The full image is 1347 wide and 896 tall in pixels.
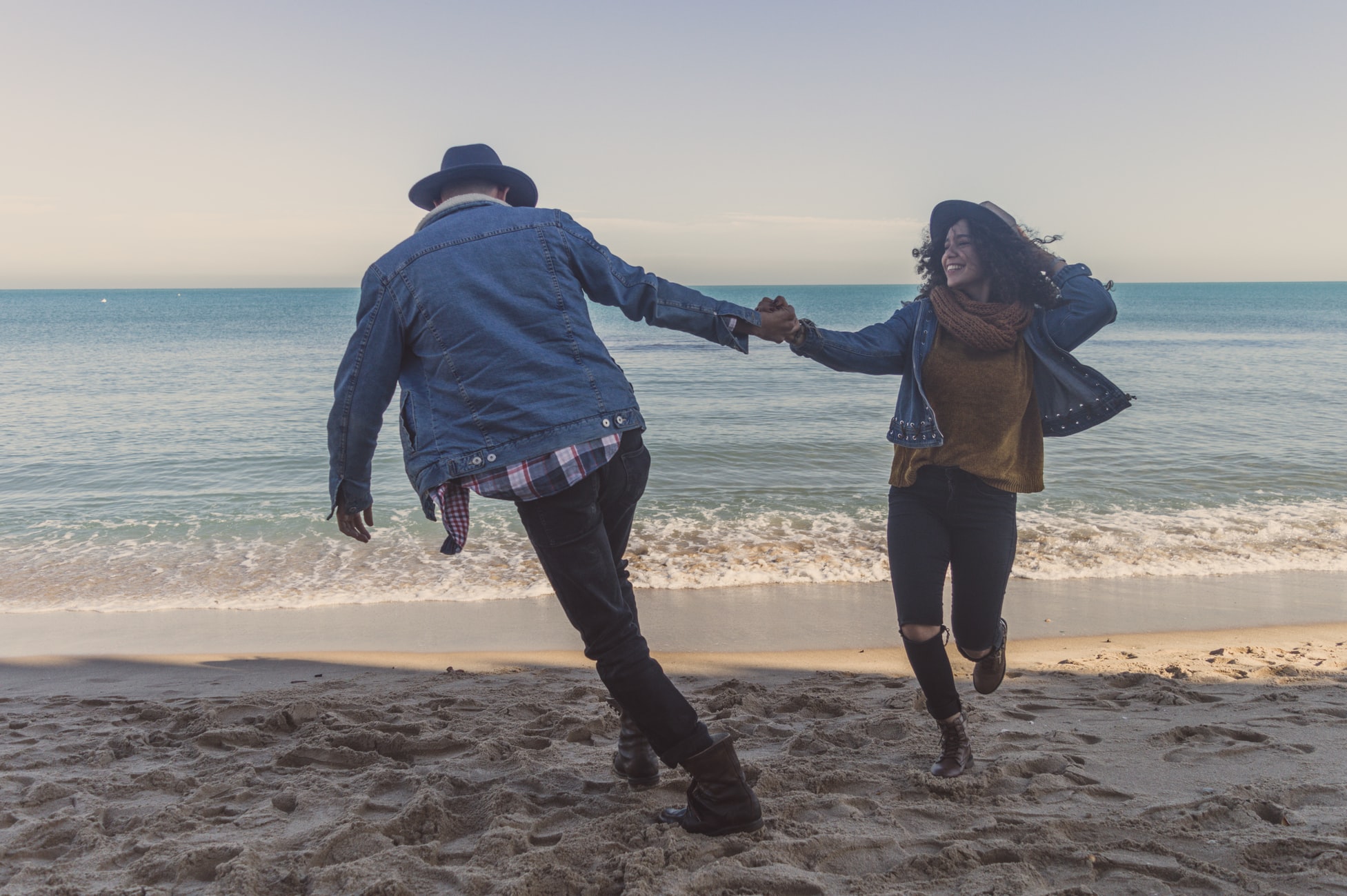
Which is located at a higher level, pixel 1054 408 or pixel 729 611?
pixel 1054 408

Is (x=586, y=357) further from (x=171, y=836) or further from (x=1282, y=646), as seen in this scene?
(x=1282, y=646)

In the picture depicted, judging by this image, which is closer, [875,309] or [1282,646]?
[1282,646]

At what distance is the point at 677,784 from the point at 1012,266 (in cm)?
219

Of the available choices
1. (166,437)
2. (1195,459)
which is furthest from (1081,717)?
(166,437)

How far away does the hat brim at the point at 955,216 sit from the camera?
3201mm

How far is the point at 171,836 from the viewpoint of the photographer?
2.66 meters

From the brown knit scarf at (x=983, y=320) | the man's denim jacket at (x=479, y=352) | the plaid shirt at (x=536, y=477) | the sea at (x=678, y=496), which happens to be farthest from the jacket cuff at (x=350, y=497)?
the sea at (x=678, y=496)

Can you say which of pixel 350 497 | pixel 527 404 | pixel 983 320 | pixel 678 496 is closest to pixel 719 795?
pixel 527 404

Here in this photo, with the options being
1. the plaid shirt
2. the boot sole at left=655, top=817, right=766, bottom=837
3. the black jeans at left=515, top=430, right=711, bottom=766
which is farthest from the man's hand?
the boot sole at left=655, top=817, right=766, bottom=837

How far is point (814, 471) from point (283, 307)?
292 feet

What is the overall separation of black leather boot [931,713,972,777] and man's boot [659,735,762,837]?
81 cm

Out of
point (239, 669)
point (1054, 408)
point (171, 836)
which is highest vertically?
point (1054, 408)

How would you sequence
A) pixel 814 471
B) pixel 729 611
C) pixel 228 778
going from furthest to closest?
1. pixel 814 471
2. pixel 729 611
3. pixel 228 778

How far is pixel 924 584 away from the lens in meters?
2.97
